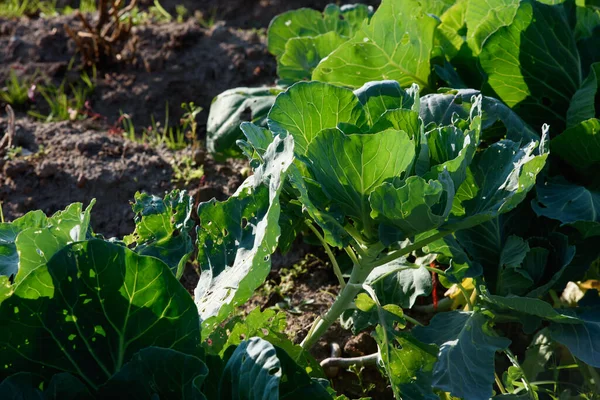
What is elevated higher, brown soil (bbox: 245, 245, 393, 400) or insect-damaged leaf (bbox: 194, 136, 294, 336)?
insect-damaged leaf (bbox: 194, 136, 294, 336)

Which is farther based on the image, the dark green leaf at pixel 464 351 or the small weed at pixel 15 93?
the small weed at pixel 15 93

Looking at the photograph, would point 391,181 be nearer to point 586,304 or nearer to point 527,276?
point 527,276

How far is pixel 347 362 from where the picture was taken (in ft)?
7.85

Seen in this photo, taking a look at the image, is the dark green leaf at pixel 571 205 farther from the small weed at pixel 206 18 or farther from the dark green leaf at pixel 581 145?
the small weed at pixel 206 18

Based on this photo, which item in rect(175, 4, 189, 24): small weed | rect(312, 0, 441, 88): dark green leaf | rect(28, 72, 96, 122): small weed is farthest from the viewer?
rect(175, 4, 189, 24): small weed

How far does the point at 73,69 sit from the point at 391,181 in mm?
3000

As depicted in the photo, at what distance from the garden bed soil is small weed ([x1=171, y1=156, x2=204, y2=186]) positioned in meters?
0.02

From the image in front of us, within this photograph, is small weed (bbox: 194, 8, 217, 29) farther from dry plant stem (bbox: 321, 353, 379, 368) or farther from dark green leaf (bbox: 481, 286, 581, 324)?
dark green leaf (bbox: 481, 286, 581, 324)

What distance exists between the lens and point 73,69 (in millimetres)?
4281

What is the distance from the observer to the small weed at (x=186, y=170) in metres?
3.24

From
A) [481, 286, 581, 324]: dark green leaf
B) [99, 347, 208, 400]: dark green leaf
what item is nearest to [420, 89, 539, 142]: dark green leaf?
[481, 286, 581, 324]: dark green leaf

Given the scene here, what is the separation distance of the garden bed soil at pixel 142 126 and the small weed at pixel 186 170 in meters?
0.02

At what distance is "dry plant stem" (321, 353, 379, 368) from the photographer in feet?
7.73

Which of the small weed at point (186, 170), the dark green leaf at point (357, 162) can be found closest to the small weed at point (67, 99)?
the small weed at point (186, 170)
